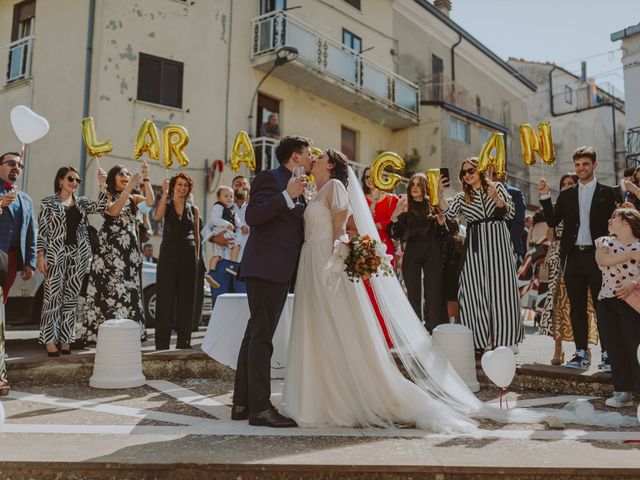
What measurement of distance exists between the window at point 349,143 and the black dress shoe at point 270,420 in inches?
Result: 672

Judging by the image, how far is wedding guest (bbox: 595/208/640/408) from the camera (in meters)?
4.41

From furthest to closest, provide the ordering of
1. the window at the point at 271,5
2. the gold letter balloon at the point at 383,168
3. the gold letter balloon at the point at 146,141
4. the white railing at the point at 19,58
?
the window at the point at 271,5 < the white railing at the point at 19,58 < the gold letter balloon at the point at 146,141 < the gold letter balloon at the point at 383,168

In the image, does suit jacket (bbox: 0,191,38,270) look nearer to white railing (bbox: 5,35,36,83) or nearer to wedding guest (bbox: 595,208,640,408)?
wedding guest (bbox: 595,208,640,408)

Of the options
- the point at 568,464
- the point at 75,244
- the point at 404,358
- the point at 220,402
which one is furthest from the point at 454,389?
the point at 75,244

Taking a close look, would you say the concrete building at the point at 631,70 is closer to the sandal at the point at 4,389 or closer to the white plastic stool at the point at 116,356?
the white plastic stool at the point at 116,356

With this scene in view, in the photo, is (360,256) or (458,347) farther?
(458,347)

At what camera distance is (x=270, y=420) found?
3.78m

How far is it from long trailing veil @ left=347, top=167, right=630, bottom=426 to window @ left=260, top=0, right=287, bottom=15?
14.5 meters

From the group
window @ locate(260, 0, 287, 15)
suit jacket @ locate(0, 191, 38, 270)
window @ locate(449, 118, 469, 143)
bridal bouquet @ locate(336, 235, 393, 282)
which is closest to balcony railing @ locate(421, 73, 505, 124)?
window @ locate(449, 118, 469, 143)

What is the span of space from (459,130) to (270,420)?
20931 mm

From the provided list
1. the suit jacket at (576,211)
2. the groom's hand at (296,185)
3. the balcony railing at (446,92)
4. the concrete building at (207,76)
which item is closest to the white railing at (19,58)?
the concrete building at (207,76)

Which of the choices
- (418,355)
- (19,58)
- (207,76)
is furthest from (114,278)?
(19,58)

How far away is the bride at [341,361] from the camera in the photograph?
12.8 ft

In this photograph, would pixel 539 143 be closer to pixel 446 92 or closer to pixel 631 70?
pixel 631 70
